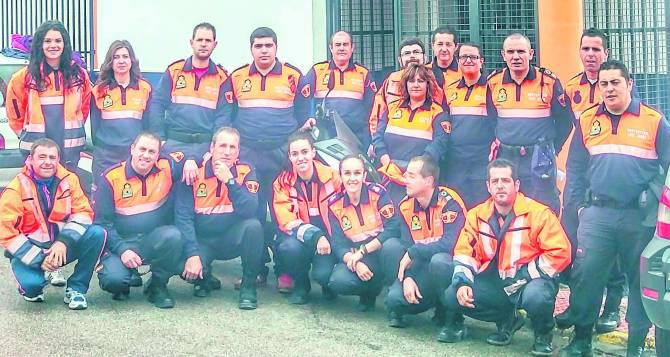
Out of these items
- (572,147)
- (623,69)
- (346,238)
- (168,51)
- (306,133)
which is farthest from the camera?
(168,51)

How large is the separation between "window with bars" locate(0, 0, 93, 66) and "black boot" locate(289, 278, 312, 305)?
7807mm

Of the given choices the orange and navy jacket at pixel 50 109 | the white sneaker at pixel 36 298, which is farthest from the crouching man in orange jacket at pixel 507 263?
the orange and navy jacket at pixel 50 109

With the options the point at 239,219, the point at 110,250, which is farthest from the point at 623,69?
the point at 110,250

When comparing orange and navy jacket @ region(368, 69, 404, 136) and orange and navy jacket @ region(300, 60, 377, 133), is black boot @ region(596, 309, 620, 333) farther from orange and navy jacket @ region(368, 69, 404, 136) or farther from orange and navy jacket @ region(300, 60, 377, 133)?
orange and navy jacket @ region(300, 60, 377, 133)

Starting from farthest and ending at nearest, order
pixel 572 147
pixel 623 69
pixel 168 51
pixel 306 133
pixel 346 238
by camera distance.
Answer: pixel 168 51, pixel 306 133, pixel 346 238, pixel 572 147, pixel 623 69

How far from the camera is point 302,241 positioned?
6051 mm

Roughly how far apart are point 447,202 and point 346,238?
0.80 m

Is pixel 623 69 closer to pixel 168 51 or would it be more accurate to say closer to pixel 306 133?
pixel 306 133

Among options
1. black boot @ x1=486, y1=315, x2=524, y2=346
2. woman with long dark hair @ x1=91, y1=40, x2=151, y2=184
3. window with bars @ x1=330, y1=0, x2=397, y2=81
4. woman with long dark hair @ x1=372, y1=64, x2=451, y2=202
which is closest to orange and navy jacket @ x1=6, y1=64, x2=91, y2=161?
woman with long dark hair @ x1=91, y1=40, x2=151, y2=184

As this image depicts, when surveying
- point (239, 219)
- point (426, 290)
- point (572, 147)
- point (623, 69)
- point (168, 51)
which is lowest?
point (426, 290)

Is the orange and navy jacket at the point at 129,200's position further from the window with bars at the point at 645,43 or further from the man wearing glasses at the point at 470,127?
the window with bars at the point at 645,43

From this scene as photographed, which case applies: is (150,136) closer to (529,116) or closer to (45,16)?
(529,116)

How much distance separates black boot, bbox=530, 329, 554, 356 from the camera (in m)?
4.94

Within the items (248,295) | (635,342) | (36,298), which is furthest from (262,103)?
(635,342)
